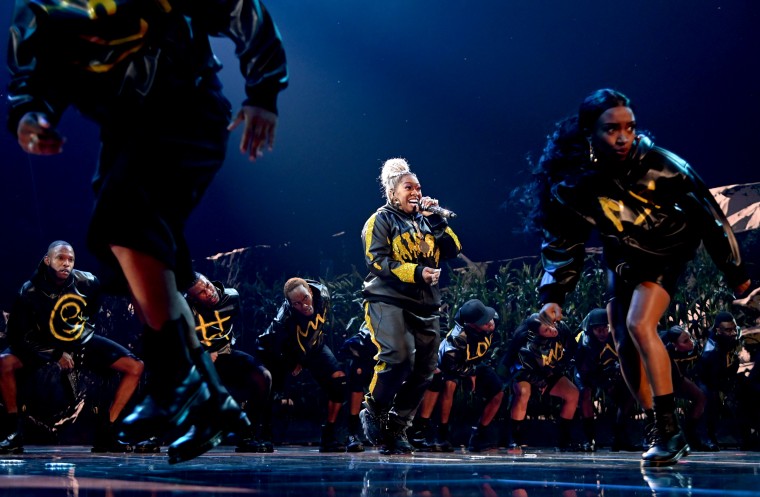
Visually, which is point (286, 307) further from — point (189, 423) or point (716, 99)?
point (716, 99)

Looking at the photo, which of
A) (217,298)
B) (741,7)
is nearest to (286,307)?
(217,298)

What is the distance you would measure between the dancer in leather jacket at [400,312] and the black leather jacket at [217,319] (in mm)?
1982

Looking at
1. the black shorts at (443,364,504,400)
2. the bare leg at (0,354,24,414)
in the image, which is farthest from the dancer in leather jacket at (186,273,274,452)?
the black shorts at (443,364,504,400)

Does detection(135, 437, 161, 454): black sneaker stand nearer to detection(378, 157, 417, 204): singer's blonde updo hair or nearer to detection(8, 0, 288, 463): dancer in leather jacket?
detection(378, 157, 417, 204): singer's blonde updo hair

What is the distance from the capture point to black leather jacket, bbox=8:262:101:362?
6441 millimetres

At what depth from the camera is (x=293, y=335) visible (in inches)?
288

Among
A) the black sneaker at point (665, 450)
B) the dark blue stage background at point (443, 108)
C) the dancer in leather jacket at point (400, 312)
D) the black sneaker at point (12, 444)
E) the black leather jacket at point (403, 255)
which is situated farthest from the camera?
the dark blue stage background at point (443, 108)

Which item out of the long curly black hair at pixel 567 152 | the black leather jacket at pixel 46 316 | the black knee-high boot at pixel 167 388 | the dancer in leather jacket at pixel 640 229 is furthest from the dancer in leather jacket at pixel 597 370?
the black knee-high boot at pixel 167 388

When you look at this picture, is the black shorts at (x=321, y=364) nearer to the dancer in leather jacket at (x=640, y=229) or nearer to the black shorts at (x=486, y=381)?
the black shorts at (x=486, y=381)

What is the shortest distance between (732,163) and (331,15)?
21.4 ft

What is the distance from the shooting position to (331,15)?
11.8 metres

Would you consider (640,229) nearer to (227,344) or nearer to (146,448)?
(227,344)

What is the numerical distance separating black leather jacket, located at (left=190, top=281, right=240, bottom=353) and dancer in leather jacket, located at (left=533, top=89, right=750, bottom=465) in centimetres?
351

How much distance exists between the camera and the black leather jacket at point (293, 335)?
7.32 meters
